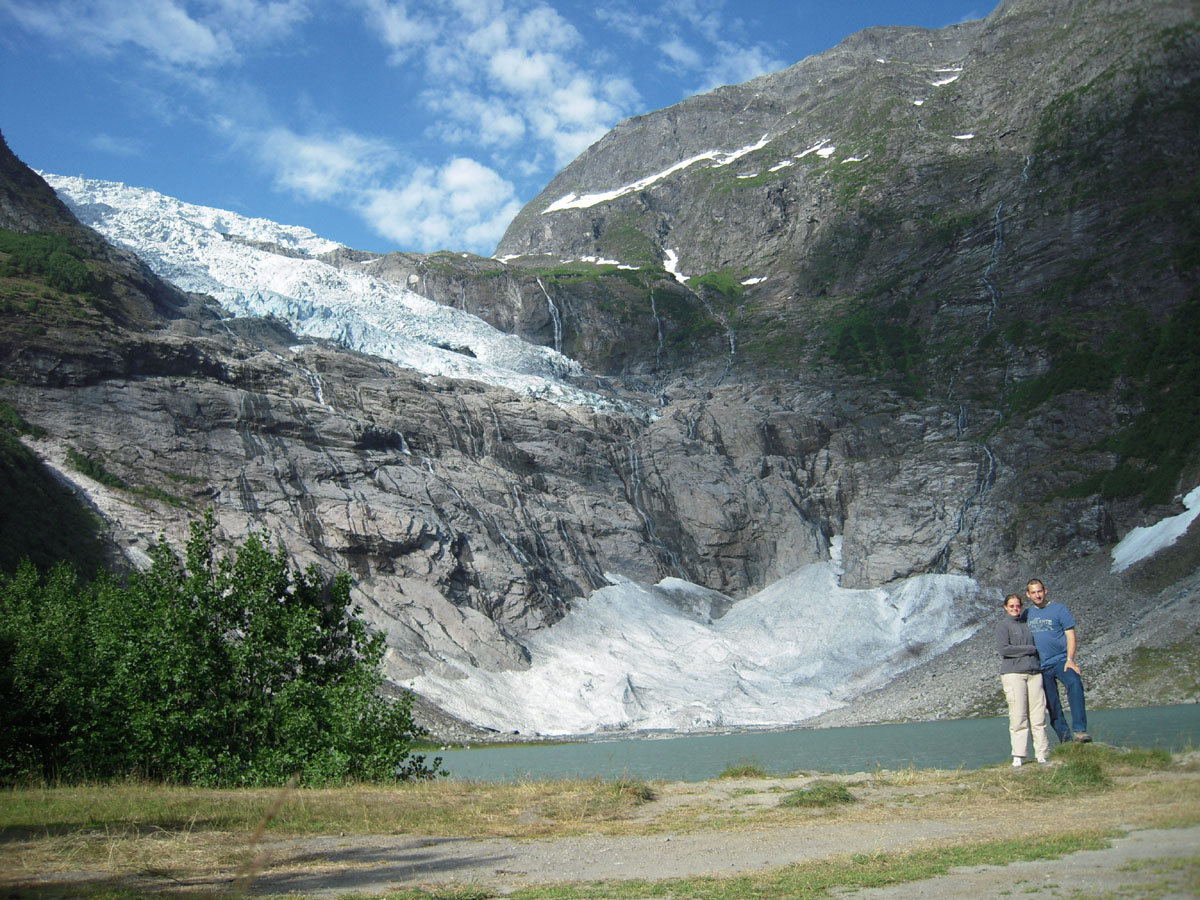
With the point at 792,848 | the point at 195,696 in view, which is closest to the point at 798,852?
the point at 792,848

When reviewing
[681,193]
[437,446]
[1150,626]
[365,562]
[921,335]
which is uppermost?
[681,193]

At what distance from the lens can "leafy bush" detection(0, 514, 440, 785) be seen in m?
18.5

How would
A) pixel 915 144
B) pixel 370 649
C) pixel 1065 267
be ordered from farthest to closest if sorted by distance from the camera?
pixel 915 144 → pixel 1065 267 → pixel 370 649

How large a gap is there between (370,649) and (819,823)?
43.3 feet

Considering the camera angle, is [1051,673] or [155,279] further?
[155,279]

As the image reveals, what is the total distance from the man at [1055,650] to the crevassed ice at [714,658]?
52561 mm

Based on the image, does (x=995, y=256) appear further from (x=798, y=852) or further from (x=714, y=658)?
(x=798, y=852)

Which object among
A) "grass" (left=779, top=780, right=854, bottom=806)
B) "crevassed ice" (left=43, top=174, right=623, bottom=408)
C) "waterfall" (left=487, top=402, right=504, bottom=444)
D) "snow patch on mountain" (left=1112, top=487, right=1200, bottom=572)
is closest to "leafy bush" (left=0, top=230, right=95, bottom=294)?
"crevassed ice" (left=43, top=174, right=623, bottom=408)

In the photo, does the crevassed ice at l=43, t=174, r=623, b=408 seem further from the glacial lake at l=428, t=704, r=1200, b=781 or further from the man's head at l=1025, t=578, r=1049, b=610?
the man's head at l=1025, t=578, r=1049, b=610

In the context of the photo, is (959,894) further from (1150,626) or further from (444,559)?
(444,559)

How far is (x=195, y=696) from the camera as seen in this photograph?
63.1 feet

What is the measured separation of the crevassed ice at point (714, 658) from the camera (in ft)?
214

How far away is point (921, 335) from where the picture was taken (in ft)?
368

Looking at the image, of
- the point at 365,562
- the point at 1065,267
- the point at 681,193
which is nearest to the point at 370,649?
the point at 365,562
